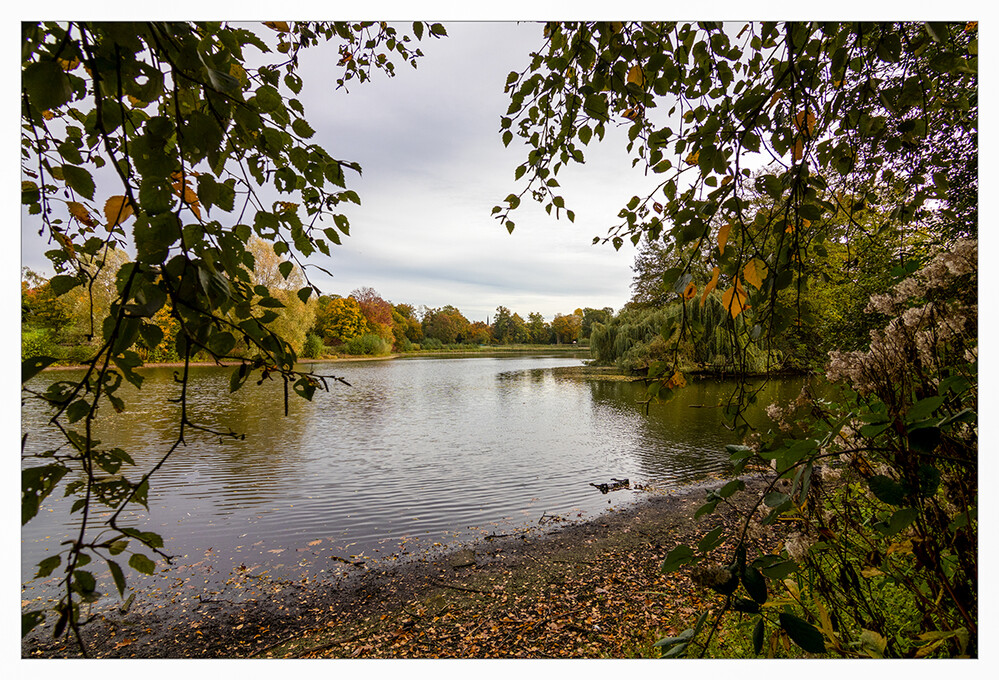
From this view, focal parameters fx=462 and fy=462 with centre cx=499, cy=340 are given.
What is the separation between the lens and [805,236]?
40.5 inches

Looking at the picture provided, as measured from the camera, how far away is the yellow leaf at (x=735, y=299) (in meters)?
0.71

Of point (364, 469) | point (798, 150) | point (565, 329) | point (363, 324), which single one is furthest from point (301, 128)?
point (565, 329)

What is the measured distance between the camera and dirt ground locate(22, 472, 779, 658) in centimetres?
193

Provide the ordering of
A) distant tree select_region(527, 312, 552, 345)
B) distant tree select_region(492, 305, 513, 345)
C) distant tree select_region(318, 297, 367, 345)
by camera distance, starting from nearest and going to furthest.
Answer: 1. distant tree select_region(318, 297, 367, 345)
2. distant tree select_region(492, 305, 513, 345)
3. distant tree select_region(527, 312, 552, 345)

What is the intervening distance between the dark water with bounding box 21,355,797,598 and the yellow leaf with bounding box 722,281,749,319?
2.93 ft

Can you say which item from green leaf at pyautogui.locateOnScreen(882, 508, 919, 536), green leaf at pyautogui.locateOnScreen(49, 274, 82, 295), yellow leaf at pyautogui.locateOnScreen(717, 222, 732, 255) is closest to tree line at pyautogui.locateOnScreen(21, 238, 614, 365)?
green leaf at pyautogui.locateOnScreen(49, 274, 82, 295)

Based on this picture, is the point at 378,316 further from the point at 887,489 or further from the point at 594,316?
the point at 887,489

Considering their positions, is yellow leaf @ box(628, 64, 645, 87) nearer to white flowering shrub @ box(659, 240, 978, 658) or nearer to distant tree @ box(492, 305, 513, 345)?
white flowering shrub @ box(659, 240, 978, 658)

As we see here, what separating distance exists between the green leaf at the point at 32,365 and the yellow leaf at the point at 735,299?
913 millimetres

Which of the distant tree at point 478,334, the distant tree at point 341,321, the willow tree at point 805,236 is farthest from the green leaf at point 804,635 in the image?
the distant tree at point 478,334

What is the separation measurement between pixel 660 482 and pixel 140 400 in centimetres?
771

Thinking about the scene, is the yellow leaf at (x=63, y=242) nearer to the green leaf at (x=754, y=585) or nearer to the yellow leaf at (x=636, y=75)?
the yellow leaf at (x=636, y=75)

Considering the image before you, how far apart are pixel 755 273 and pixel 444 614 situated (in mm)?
2154
